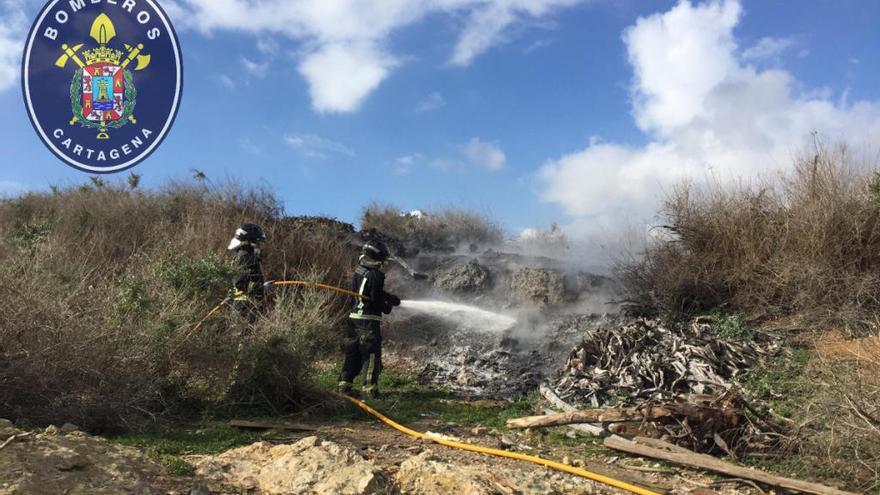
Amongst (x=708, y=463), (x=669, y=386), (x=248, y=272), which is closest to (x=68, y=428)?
(x=248, y=272)

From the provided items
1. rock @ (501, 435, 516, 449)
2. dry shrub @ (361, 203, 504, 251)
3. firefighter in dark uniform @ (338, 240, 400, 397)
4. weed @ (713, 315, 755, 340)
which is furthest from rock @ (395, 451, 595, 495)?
dry shrub @ (361, 203, 504, 251)

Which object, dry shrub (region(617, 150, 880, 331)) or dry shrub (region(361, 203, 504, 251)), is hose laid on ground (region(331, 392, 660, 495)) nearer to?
dry shrub (region(617, 150, 880, 331))

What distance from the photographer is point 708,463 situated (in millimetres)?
5457

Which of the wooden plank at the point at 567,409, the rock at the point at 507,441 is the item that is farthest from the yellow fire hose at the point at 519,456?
the wooden plank at the point at 567,409

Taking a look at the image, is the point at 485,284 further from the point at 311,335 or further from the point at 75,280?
the point at 75,280

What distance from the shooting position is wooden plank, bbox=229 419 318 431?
6.43 meters

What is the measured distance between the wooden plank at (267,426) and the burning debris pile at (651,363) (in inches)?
141

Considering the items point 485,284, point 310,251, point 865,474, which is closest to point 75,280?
point 310,251

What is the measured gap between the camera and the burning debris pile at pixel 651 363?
322 inches

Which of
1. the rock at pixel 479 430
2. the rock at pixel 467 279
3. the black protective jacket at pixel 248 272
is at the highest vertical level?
the rock at pixel 467 279

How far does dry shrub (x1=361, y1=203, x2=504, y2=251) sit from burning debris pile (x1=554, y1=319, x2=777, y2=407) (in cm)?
1169

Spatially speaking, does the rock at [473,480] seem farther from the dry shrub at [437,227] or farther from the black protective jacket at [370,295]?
the dry shrub at [437,227]

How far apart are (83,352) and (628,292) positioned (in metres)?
9.69

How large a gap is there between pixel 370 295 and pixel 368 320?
340 millimetres
